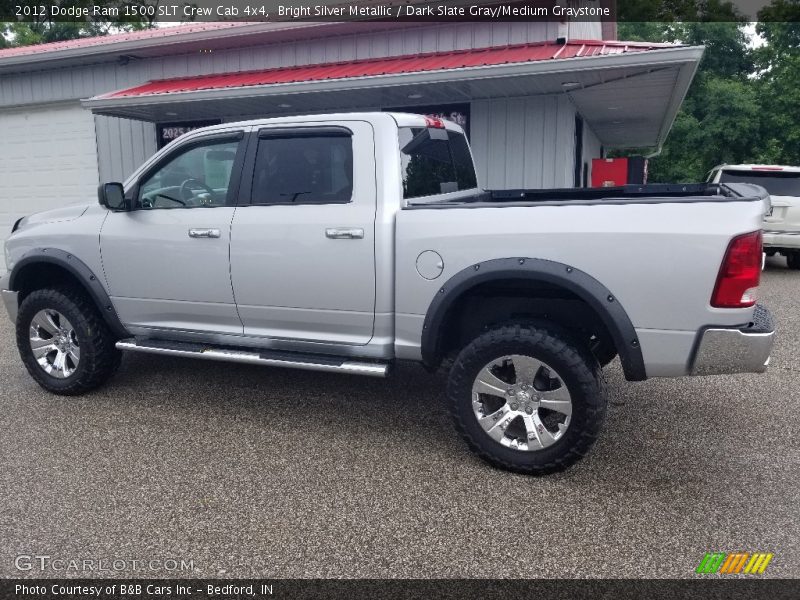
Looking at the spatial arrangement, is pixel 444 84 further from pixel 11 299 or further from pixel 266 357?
pixel 11 299

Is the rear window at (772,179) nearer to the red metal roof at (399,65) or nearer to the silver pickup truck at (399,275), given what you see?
the red metal roof at (399,65)

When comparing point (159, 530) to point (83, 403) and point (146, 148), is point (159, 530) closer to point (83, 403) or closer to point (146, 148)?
point (83, 403)

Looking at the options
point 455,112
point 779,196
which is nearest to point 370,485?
point 455,112

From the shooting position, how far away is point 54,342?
515cm

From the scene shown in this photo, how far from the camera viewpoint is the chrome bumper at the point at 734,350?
328 cm

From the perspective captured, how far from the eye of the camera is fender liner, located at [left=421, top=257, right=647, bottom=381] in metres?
3.45

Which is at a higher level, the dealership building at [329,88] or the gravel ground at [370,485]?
the dealership building at [329,88]

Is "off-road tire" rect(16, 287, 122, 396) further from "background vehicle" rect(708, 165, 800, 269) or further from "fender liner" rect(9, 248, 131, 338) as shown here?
"background vehicle" rect(708, 165, 800, 269)

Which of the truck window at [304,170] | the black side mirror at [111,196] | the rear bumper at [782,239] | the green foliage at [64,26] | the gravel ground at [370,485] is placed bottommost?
the gravel ground at [370,485]

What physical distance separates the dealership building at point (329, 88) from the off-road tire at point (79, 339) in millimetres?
4473

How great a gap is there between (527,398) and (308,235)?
1.67m

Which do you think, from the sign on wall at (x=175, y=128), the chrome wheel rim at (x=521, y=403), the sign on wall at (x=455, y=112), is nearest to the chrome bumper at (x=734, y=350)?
the chrome wheel rim at (x=521, y=403)

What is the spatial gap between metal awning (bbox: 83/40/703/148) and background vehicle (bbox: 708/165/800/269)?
1781 mm

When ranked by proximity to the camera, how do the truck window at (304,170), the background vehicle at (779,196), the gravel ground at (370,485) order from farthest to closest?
1. the background vehicle at (779,196)
2. the truck window at (304,170)
3. the gravel ground at (370,485)
